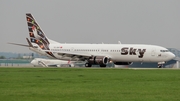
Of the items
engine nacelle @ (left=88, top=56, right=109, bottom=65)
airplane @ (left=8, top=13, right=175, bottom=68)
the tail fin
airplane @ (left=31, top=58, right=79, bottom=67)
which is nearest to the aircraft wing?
airplane @ (left=8, top=13, right=175, bottom=68)

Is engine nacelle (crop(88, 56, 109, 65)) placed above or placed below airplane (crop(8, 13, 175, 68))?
below

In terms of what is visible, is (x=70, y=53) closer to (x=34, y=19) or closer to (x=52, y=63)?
(x=34, y=19)

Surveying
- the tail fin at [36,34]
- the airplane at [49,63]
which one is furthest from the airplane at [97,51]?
the airplane at [49,63]

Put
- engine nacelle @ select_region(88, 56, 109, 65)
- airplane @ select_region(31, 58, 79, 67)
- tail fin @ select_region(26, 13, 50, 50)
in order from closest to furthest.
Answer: engine nacelle @ select_region(88, 56, 109, 65) < tail fin @ select_region(26, 13, 50, 50) < airplane @ select_region(31, 58, 79, 67)

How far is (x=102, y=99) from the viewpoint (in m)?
25.5

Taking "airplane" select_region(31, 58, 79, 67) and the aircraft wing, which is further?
"airplane" select_region(31, 58, 79, 67)

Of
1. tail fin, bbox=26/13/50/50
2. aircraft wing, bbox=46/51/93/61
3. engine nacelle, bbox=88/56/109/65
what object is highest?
tail fin, bbox=26/13/50/50

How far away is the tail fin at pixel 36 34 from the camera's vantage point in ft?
298

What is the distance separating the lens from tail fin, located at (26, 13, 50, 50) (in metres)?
90.8

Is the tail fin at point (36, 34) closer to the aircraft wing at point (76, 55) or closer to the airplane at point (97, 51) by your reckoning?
the airplane at point (97, 51)

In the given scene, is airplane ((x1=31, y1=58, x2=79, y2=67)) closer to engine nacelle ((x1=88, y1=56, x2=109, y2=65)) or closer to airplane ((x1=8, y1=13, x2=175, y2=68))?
airplane ((x1=8, y1=13, x2=175, y2=68))

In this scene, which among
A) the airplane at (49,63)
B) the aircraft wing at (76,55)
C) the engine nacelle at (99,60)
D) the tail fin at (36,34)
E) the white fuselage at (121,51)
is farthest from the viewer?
the airplane at (49,63)

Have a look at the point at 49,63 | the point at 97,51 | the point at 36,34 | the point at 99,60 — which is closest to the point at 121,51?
the point at 99,60

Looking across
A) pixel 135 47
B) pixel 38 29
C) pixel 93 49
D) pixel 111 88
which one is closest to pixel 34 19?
pixel 38 29
